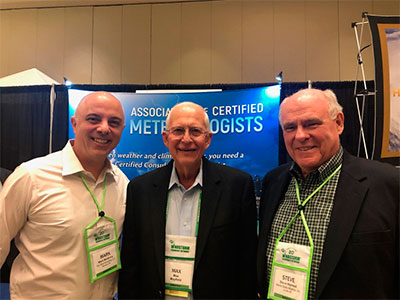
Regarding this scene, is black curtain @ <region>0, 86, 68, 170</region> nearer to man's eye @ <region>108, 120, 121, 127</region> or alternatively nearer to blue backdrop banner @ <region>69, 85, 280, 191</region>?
blue backdrop banner @ <region>69, 85, 280, 191</region>

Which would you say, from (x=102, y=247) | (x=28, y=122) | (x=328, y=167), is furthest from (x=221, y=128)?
(x=28, y=122)

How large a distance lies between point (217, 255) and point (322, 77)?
16.0 feet

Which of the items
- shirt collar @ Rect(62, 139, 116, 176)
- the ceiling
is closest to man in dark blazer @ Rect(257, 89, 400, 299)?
shirt collar @ Rect(62, 139, 116, 176)

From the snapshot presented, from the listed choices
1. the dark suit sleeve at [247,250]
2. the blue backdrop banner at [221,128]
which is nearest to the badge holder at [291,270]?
the dark suit sleeve at [247,250]

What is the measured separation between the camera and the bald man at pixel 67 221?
4.61ft

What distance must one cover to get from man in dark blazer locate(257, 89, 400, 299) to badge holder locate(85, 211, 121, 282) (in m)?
0.88

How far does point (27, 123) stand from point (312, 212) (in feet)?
15.3

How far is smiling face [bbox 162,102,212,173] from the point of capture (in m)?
1.52

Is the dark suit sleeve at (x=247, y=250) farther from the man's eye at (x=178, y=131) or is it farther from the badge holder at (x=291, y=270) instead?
the man's eye at (x=178, y=131)

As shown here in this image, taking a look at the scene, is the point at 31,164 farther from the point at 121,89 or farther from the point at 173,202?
the point at 121,89

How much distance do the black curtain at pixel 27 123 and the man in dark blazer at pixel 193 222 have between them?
10.6 ft

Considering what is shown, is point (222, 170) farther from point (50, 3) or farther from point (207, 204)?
point (50, 3)

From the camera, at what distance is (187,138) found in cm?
151

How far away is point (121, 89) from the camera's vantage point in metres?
3.95
